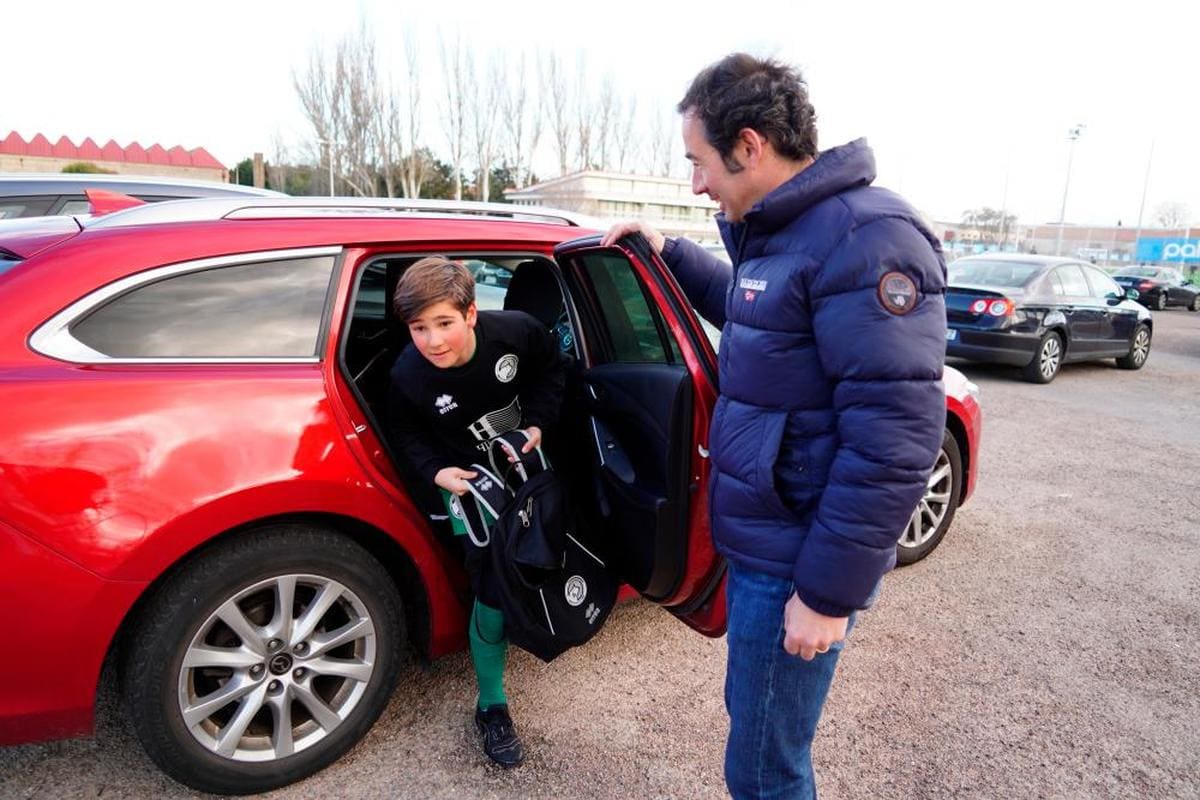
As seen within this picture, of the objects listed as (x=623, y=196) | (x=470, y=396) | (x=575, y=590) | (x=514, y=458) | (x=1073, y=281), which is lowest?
(x=575, y=590)

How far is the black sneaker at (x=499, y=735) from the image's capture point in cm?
231

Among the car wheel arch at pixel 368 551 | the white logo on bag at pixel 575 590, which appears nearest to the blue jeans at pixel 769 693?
the white logo on bag at pixel 575 590

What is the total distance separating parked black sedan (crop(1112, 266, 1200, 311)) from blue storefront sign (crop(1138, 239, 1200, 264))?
53.7ft

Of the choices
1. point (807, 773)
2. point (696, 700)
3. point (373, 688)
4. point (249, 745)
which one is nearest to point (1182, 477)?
point (696, 700)

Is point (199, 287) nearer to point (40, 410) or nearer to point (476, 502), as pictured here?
point (40, 410)

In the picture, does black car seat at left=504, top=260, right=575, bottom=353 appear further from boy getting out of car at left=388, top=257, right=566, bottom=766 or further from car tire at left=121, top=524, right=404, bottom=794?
car tire at left=121, top=524, right=404, bottom=794

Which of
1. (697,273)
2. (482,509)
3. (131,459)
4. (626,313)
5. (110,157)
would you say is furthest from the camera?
(110,157)

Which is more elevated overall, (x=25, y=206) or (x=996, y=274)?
(x=25, y=206)

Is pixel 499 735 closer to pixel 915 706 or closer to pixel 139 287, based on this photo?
pixel 915 706

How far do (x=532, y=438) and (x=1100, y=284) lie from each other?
407 inches

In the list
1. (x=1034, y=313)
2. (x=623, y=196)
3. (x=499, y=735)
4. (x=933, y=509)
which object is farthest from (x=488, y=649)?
(x=623, y=196)

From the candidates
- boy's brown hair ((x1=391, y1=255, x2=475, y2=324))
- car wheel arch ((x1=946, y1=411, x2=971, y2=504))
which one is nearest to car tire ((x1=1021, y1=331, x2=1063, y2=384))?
car wheel arch ((x1=946, y1=411, x2=971, y2=504))

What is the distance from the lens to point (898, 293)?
1.25m

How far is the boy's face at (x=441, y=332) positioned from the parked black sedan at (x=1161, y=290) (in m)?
25.8
